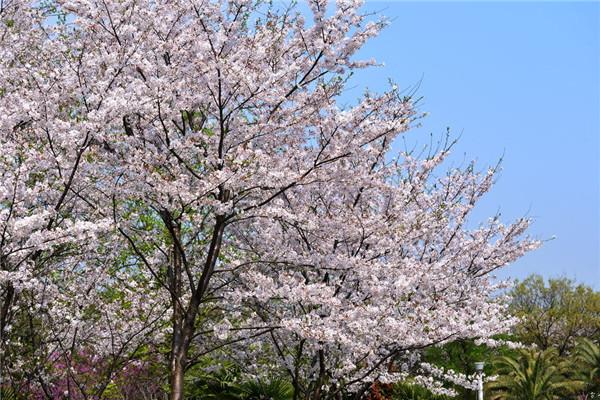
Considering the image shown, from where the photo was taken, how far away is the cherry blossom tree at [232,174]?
335 inches

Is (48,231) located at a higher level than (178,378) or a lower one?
higher

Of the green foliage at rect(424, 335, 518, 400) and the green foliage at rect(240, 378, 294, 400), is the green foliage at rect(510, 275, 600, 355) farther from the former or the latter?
the green foliage at rect(240, 378, 294, 400)

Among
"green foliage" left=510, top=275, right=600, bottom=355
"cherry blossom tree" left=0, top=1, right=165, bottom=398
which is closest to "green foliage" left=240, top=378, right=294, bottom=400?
"cherry blossom tree" left=0, top=1, right=165, bottom=398

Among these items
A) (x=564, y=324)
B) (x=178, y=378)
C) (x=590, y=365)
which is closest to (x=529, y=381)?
(x=590, y=365)

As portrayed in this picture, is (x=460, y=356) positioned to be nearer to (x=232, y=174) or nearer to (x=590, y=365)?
(x=590, y=365)

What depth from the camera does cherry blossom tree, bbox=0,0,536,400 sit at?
8.52 metres

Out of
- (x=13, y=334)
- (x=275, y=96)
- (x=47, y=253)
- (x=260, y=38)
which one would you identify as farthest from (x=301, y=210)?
(x=13, y=334)

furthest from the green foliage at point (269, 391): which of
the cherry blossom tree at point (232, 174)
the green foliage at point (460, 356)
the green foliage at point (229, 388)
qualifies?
the green foliage at point (460, 356)

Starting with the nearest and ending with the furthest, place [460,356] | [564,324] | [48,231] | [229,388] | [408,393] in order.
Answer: [48,231]
[229,388]
[408,393]
[460,356]
[564,324]

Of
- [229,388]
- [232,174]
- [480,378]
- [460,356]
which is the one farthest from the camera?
[460,356]

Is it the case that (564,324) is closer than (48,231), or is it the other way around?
(48,231)

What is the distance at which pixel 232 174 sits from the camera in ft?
27.6

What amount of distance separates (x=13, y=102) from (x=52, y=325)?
10.7 ft

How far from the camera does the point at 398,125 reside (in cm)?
938
